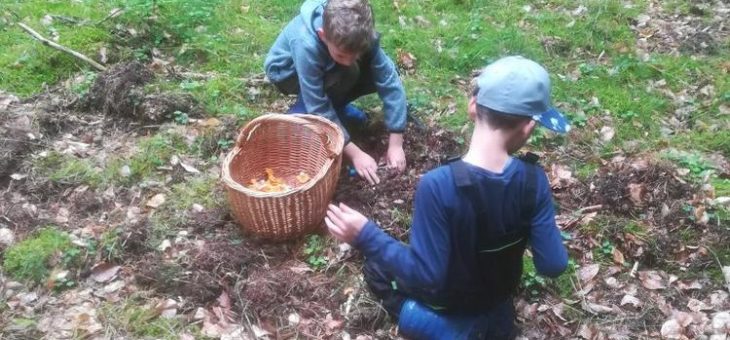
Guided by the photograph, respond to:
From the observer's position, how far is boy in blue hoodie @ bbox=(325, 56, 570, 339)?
7.66ft

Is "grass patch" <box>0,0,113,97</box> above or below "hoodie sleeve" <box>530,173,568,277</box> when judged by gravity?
below

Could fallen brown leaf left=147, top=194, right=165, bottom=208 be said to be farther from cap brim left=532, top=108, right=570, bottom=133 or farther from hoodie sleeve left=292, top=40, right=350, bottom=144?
cap brim left=532, top=108, right=570, bottom=133

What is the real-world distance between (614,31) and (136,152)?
3.90 meters

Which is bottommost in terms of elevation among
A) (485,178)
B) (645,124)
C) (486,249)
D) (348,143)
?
(645,124)

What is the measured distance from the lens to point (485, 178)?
2.35 m

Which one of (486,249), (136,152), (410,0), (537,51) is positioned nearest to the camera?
(486,249)

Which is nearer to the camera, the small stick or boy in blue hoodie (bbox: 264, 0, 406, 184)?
boy in blue hoodie (bbox: 264, 0, 406, 184)

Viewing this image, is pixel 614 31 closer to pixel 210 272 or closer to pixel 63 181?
pixel 210 272

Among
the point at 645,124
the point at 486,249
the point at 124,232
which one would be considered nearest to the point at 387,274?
the point at 486,249

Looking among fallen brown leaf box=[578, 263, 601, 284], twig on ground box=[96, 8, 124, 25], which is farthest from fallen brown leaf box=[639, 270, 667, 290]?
twig on ground box=[96, 8, 124, 25]

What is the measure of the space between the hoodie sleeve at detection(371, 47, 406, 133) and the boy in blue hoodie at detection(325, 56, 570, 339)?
4.67 feet

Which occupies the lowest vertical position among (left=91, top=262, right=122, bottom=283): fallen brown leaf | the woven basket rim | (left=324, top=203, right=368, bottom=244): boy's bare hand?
(left=91, top=262, right=122, bottom=283): fallen brown leaf

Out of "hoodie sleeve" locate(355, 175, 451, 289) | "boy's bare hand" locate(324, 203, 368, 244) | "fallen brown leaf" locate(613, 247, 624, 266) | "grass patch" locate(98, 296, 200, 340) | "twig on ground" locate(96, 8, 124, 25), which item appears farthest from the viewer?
"twig on ground" locate(96, 8, 124, 25)

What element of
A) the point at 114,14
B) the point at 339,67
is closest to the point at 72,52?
the point at 114,14
